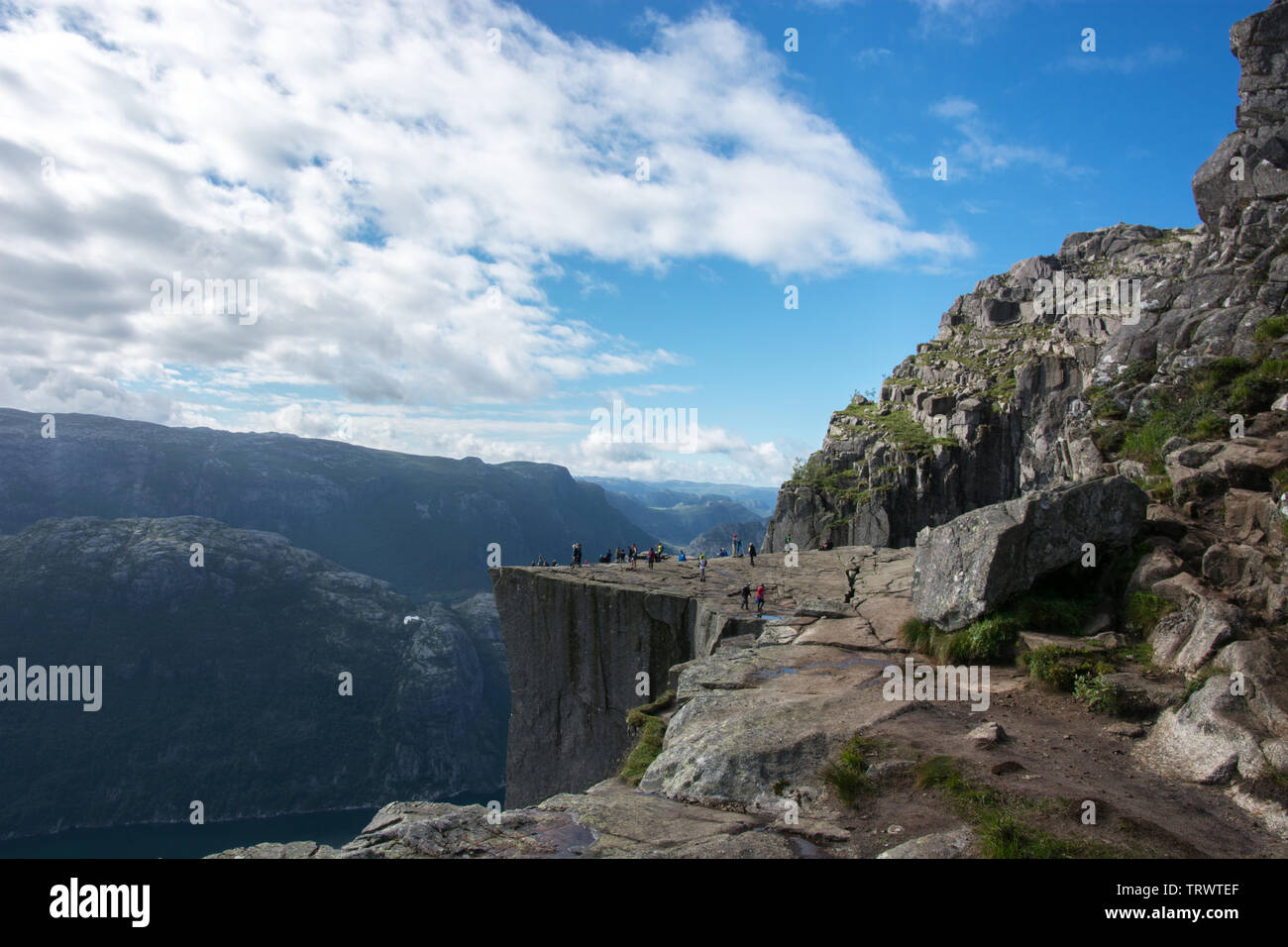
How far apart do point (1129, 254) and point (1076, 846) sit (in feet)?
A: 312

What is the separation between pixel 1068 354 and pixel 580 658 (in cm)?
5692

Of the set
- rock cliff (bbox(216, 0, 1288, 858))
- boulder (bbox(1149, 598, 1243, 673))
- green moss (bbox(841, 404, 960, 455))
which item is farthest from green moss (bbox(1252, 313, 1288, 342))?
green moss (bbox(841, 404, 960, 455))

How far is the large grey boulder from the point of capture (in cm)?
1630

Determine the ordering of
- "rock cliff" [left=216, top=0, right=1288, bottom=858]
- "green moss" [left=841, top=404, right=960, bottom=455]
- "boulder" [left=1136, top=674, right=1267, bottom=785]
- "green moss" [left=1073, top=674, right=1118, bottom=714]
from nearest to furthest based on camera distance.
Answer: "rock cliff" [left=216, top=0, right=1288, bottom=858] → "boulder" [left=1136, top=674, right=1267, bottom=785] → "green moss" [left=1073, top=674, right=1118, bottom=714] → "green moss" [left=841, top=404, right=960, bottom=455]

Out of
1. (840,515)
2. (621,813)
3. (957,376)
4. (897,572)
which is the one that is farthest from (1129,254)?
(621,813)

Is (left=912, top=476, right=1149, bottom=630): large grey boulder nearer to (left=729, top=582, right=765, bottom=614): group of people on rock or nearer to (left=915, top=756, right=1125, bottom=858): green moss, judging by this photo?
(left=915, top=756, right=1125, bottom=858): green moss

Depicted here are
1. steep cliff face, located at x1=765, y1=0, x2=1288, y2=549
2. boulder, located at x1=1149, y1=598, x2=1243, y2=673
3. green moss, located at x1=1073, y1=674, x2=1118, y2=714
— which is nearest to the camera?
green moss, located at x1=1073, y1=674, x2=1118, y2=714

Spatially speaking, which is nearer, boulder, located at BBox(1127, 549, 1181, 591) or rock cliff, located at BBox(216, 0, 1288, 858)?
rock cliff, located at BBox(216, 0, 1288, 858)

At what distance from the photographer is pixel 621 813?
1046 centimetres

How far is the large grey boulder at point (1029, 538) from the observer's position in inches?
642

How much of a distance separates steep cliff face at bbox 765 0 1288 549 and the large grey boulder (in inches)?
289

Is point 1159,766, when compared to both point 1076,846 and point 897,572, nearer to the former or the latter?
point 1076,846

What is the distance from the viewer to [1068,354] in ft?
208

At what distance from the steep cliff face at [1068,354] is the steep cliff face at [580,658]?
16408 millimetres
